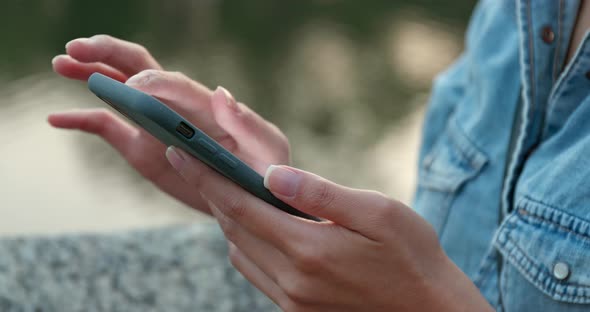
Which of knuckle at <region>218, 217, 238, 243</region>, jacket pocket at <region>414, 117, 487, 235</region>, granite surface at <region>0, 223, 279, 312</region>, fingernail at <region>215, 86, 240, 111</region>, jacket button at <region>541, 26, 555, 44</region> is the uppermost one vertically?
jacket button at <region>541, 26, 555, 44</region>

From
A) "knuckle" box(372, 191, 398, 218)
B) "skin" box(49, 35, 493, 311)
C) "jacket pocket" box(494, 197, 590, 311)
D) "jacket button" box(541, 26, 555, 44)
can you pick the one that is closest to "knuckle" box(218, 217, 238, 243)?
"skin" box(49, 35, 493, 311)

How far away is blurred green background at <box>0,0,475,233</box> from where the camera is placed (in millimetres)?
1852

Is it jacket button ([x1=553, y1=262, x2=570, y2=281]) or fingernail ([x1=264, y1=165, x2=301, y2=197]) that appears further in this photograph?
jacket button ([x1=553, y1=262, x2=570, y2=281])

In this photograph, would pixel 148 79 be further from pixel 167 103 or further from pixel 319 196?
pixel 319 196

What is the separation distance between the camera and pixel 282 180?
43cm

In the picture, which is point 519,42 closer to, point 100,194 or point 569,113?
point 569,113

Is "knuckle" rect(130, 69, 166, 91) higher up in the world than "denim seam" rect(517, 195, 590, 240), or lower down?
higher up

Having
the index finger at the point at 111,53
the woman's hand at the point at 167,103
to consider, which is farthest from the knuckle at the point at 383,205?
the index finger at the point at 111,53

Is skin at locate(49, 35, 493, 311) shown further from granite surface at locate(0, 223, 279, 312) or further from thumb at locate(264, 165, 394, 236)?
granite surface at locate(0, 223, 279, 312)

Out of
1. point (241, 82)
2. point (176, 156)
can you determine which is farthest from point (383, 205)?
point (241, 82)

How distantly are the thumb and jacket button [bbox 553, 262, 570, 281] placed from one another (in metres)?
0.18

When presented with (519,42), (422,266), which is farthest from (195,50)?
(422,266)

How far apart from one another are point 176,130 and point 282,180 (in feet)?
0.24

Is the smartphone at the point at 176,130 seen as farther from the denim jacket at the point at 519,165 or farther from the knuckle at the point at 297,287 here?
the denim jacket at the point at 519,165
